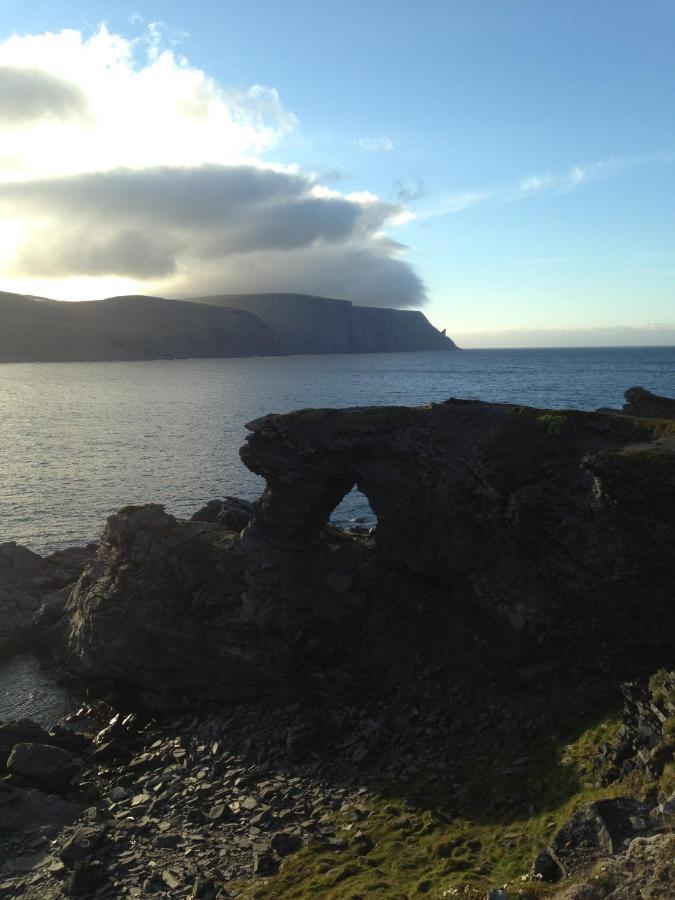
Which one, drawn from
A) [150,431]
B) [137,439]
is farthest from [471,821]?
[150,431]

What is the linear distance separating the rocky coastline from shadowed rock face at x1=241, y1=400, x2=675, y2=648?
0.10m

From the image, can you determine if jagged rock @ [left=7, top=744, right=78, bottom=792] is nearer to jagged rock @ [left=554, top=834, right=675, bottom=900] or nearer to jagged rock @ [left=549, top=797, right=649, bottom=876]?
jagged rock @ [left=549, top=797, right=649, bottom=876]

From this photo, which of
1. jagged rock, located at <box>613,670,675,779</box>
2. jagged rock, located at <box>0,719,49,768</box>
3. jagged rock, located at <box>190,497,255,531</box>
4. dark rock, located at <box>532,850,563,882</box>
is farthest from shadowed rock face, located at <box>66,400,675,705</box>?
dark rock, located at <box>532,850,563,882</box>

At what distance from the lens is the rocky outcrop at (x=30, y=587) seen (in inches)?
1497

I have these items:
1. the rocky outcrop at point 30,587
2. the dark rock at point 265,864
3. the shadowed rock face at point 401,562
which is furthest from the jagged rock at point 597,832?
the rocky outcrop at point 30,587

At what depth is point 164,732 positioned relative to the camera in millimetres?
27938

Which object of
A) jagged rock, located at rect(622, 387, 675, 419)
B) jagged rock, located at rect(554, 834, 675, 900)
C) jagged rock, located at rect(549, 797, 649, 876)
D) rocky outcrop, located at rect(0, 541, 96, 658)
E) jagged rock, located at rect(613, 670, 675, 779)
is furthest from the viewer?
jagged rock, located at rect(622, 387, 675, 419)

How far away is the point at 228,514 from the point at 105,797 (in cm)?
1772

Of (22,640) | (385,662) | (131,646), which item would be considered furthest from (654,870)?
(22,640)

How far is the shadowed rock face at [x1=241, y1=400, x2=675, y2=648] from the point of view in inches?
831

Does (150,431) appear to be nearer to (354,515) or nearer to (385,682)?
(354,515)

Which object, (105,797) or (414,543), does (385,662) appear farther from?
(105,797)

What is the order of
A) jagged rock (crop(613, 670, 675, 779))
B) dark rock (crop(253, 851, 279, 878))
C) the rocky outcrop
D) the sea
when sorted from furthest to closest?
the sea, the rocky outcrop, dark rock (crop(253, 851, 279, 878)), jagged rock (crop(613, 670, 675, 779))

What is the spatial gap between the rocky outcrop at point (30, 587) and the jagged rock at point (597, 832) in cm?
3213
